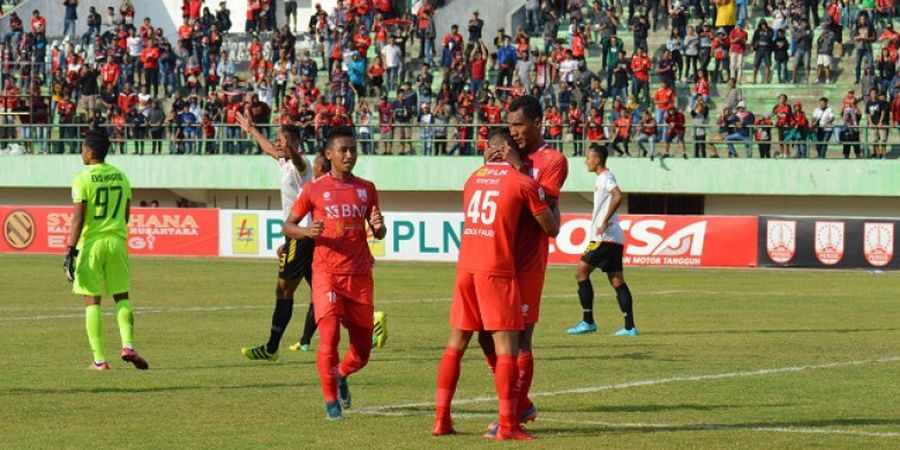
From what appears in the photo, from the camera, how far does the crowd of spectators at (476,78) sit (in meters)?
43.8

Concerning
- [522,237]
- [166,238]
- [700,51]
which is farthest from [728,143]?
[522,237]

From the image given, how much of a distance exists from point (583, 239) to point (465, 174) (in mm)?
7425

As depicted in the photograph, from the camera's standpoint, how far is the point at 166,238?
43.4m

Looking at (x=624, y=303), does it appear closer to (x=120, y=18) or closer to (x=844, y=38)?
(x=844, y=38)

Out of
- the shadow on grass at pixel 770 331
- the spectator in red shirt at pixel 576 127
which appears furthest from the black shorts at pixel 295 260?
the spectator in red shirt at pixel 576 127

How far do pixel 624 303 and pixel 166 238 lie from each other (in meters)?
25.6

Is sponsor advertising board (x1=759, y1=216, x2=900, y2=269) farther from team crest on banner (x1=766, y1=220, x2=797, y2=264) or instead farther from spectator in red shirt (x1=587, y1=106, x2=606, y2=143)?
spectator in red shirt (x1=587, y1=106, x2=606, y2=143)

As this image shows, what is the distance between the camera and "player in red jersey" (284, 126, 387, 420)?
1180cm

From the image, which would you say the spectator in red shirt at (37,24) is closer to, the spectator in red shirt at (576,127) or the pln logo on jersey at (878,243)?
the spectator in red shirt at (576,127)

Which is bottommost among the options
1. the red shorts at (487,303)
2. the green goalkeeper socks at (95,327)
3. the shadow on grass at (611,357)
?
the shadow on grass at (611,357)

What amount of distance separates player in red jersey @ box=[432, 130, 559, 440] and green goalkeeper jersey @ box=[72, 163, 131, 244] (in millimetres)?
5292

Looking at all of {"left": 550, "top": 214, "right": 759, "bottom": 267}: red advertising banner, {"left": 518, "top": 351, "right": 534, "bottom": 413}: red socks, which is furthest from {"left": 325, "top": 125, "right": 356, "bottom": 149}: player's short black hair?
{"left": 550, "top": 214, "right": 759, "bottom": 267}: red advertising banner

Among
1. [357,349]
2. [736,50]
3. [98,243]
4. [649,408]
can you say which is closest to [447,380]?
[357,349]

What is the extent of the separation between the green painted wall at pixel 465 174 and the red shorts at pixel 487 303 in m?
33.4
